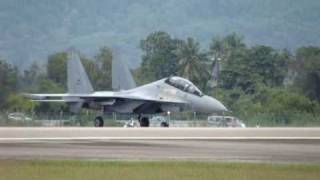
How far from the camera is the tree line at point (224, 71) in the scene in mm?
89062

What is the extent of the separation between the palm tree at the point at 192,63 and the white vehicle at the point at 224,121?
61157mm

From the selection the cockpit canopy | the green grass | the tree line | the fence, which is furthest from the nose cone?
the green grass

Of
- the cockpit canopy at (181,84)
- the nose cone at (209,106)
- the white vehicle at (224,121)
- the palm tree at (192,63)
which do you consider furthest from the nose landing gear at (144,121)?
the palm tree at (192,63)

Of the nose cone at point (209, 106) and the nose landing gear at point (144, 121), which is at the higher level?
the nose cone at point (209, 106)

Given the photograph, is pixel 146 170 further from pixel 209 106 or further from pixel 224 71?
pixel 224 71

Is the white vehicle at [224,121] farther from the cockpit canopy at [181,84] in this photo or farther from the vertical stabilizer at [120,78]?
the vertical stabilizer at [120,78]

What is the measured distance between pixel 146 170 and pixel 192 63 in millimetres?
103276

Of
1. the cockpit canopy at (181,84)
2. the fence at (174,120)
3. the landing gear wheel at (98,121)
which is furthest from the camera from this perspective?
the cockpit canopy at (181,84)

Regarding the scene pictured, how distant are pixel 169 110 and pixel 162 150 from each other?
30.8 metres

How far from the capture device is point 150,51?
134375 millimetres

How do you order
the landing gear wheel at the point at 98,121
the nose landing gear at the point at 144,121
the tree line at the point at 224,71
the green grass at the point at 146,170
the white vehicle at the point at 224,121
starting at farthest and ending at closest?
1. the tree line at the point at 224,71
2. the nose landing gear at the point at 144,121
3. the white vehicle at the point at 224,121
4. the landing gear wheel at the point at 98,121
5. the green grass at the point at 146,170

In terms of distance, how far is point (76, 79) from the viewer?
5269cm

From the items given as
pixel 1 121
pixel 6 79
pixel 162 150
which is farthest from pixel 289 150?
pixel 6 79

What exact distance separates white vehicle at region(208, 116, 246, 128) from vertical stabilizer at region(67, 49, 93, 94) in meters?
7.99
